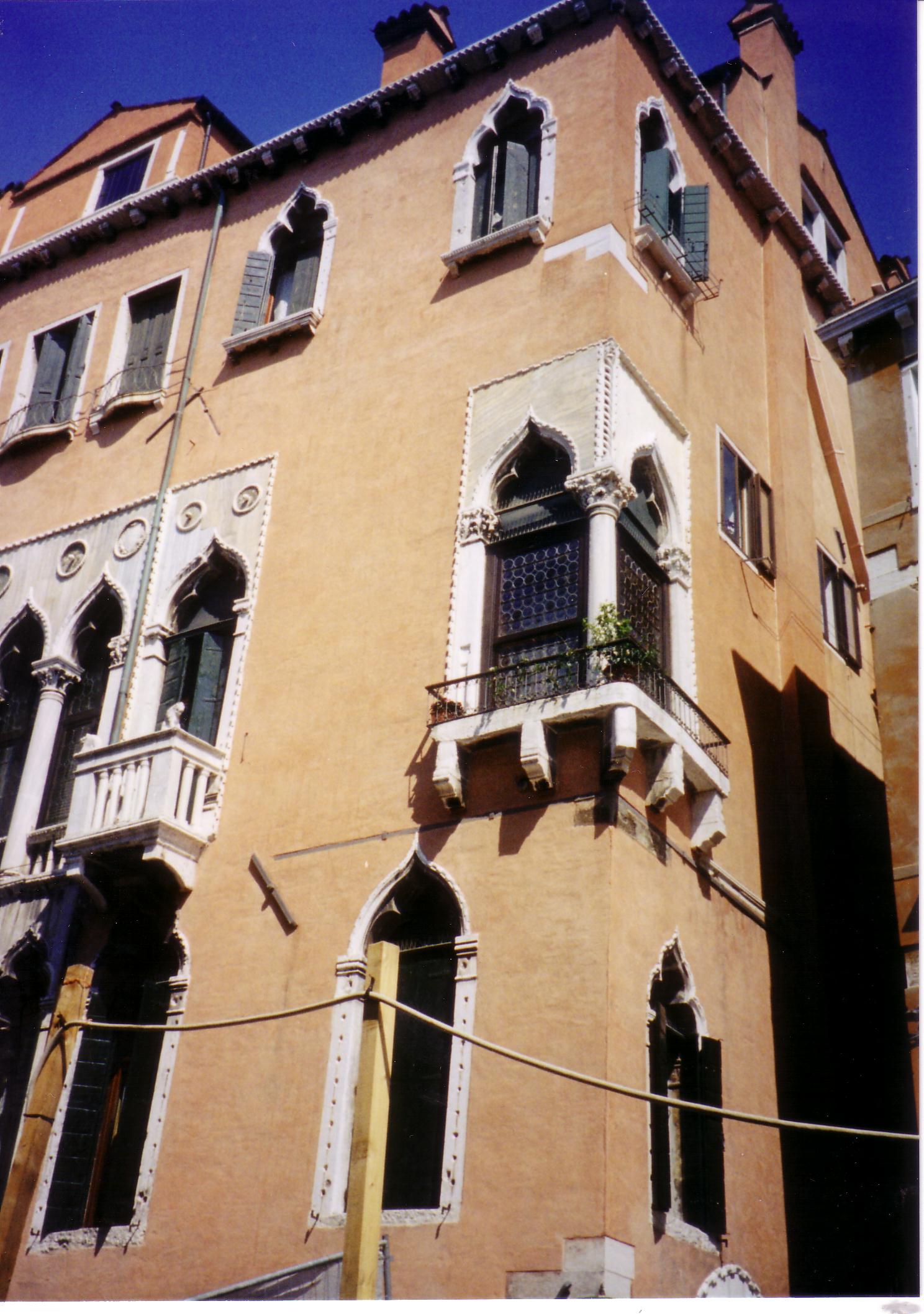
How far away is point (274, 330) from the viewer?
1459 cm

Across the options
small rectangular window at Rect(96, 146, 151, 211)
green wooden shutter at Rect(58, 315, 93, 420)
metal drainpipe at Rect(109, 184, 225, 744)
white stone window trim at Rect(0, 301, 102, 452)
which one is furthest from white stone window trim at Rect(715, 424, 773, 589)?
small rectangular window at Rect(96, 146, 151, 211)

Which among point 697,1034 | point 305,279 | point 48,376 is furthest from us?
point 48,376

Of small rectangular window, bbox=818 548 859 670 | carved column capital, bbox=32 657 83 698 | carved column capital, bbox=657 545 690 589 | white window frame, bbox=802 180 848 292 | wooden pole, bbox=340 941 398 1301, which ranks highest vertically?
white window frame, bbox=802 180 848 292

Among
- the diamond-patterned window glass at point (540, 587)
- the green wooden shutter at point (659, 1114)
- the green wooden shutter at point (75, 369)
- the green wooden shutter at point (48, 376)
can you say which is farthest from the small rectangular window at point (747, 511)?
the green wooden shutter at point (48, 376)

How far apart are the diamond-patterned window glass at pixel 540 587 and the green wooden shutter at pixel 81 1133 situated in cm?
458

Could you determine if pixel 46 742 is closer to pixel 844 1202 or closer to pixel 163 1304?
pixel 163 1304

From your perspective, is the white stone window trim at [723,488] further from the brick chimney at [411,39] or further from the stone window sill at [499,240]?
the brick chimney at [411,39]

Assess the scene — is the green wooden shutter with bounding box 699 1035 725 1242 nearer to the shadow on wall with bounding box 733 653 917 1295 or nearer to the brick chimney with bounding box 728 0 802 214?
the shadow on wall with bounding box 733 653 917 1295

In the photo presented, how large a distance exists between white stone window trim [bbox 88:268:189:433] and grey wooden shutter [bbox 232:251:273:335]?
3.09ft

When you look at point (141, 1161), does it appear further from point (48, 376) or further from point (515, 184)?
point (48, 376)

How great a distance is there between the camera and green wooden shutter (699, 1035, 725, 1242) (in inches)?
383

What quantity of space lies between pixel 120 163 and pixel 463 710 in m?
11.7

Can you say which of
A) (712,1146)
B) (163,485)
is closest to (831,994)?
(712,1146)

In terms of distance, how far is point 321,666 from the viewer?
12.0m
